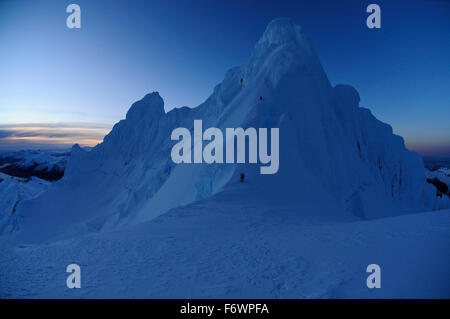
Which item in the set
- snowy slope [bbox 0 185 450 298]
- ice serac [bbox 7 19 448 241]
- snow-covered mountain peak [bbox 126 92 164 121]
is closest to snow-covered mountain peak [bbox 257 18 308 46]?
ice serac [bbox 7 19 448 241]

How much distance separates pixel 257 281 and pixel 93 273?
14.6 feet

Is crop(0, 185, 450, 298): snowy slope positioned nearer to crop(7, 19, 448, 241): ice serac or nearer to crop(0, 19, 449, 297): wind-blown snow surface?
crop(0, 19, 449, 297): wind-blown snow surface

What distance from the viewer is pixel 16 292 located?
4773 mm

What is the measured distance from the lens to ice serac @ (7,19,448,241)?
1459 cm

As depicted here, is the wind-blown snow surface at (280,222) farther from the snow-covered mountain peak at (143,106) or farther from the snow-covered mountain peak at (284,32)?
the snow-covered mountain peak at (143,106)

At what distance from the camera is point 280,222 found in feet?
31.0

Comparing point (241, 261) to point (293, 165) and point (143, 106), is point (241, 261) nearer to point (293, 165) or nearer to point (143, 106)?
point (293, 165)

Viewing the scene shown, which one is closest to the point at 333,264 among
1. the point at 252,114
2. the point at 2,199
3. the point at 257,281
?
the point at 257,281

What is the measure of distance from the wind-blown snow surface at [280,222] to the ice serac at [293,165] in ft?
0.48

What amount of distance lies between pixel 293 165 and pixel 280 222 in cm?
742

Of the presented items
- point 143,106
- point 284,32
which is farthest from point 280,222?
point 143,106

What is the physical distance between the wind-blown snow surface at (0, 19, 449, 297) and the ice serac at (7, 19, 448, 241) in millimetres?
147

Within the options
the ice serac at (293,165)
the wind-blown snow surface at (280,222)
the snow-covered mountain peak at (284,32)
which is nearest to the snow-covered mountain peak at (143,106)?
the ice serac at (293,165)

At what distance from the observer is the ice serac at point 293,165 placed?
1459cm
